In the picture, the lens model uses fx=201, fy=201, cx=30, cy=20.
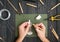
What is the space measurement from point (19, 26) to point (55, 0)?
285mm

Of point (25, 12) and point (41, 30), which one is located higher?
point (25, 12)

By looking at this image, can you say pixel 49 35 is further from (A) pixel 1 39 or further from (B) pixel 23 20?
(A) pixel 1 39

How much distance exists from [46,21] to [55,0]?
0.48 ft

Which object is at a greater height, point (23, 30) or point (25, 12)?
point (25, 12)

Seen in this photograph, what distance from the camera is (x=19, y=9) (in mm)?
1248

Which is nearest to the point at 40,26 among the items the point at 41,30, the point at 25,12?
the point at 41,30

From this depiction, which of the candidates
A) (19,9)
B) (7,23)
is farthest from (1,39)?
(19,9)

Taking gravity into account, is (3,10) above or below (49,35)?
above

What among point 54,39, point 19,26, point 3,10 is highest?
point 3,10

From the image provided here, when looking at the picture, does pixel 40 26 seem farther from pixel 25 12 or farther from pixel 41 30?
pixel 25 12

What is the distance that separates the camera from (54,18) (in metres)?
1.26

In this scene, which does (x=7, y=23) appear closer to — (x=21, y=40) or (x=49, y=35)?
(x=21, y=40)

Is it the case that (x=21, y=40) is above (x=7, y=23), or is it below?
below

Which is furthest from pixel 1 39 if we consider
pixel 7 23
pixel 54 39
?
pixel 54 39
